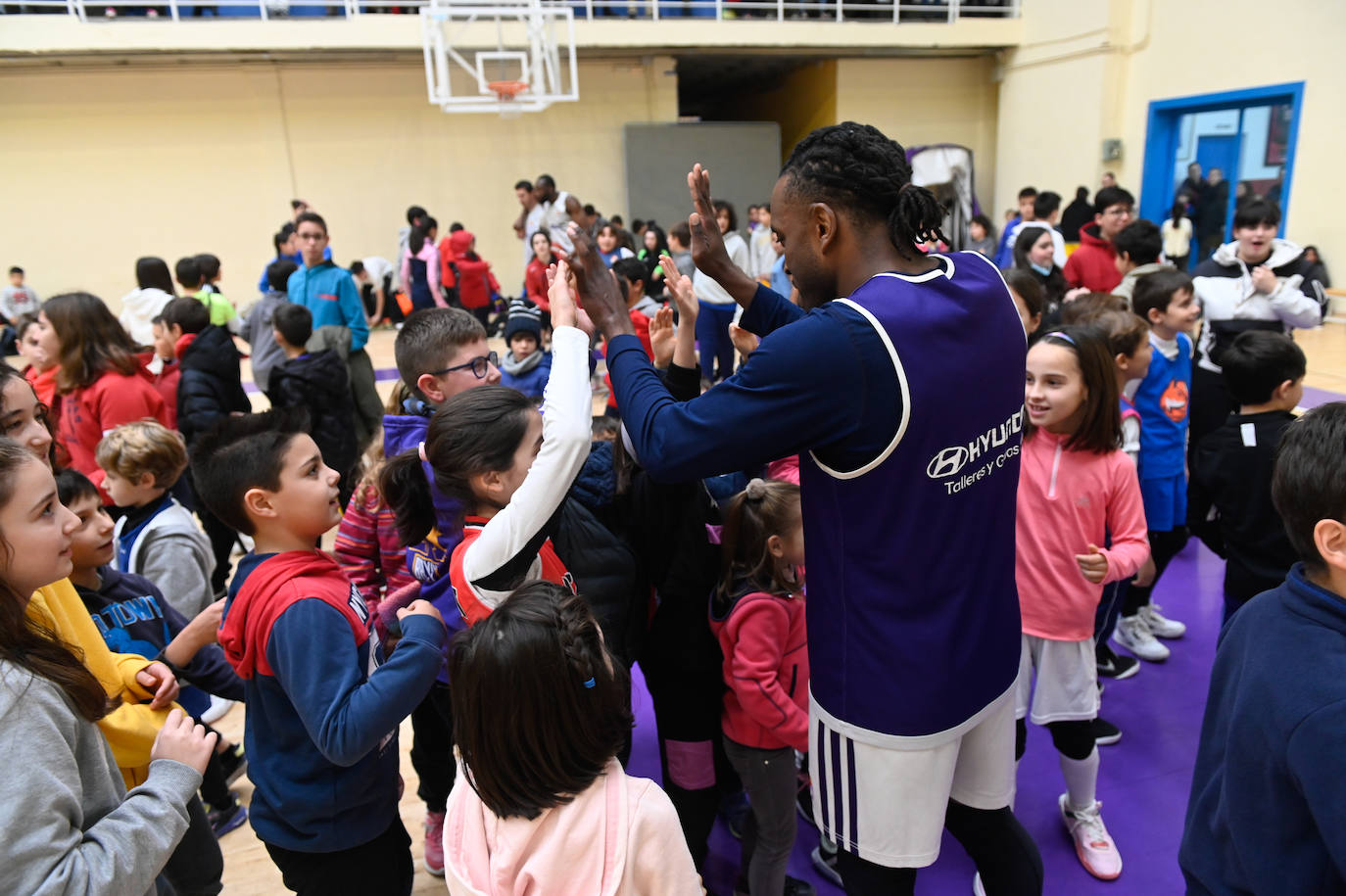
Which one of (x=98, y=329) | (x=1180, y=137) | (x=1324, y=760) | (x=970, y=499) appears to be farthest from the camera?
(x=1180, y=137)

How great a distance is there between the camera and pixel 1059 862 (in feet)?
6.95

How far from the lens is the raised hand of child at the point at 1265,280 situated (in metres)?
3.26

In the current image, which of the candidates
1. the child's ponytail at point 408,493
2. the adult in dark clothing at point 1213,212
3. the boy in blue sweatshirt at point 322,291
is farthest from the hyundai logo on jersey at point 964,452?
the adult in dark clothing at point 1213,212

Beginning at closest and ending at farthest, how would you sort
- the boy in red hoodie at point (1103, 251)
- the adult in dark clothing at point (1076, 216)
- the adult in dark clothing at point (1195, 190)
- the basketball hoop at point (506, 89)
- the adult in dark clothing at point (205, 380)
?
1. the adult in dark clothing at point (205, 380)
2. the boy in red hoodie at point (1103, 251)
3. the adult in dark clothing at point (1076, 216)
4. the basketball hoop at point (506, 89)
5. the adult in dark clothing at point (1195, 190)

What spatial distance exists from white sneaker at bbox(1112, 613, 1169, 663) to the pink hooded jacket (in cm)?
259

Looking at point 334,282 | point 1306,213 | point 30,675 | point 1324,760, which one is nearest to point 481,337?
point 30,675

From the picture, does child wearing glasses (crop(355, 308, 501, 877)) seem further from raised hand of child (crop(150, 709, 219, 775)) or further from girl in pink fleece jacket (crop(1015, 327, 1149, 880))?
girl in pink fleece jacket (crop(1015, 327, 1149, 880))

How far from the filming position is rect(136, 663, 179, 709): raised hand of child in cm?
149

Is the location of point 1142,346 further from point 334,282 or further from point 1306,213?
point 1306,213

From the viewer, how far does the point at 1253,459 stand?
2.21 m

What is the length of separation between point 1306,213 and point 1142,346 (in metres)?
8.75

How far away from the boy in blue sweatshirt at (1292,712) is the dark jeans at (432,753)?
5.21 feet

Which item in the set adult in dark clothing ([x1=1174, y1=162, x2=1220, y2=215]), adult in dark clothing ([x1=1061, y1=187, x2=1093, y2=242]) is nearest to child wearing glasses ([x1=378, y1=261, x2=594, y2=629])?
adult in dark clothing ([x1=1061, y1=187, x2=1093, y2=242])

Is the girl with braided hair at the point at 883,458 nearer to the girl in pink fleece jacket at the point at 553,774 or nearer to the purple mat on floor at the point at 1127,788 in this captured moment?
the girl in pink fleece jacket at the point at 553,774
